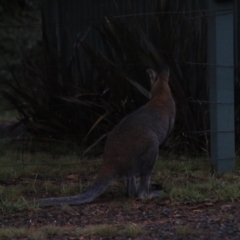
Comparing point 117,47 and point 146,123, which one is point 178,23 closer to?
point 117,47

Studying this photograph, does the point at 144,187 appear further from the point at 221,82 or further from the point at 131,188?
the point at 221,82

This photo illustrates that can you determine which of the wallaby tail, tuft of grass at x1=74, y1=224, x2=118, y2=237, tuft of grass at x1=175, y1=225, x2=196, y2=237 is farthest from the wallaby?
tuft of grass at x1=175, y1=225, x2=196, y2=237

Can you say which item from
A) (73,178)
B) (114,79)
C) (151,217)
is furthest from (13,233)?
(114,79)

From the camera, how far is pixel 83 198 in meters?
7.12

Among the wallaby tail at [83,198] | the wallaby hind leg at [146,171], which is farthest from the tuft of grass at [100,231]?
the wallaby hind leg at [146,171]

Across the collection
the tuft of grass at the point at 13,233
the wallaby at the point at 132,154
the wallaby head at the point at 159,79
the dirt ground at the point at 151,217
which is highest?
the wallaby head at the point at 159,79

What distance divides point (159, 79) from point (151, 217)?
1904mm

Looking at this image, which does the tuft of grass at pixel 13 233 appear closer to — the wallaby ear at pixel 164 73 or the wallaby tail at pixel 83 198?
the wallaby tail at pixel 83 198

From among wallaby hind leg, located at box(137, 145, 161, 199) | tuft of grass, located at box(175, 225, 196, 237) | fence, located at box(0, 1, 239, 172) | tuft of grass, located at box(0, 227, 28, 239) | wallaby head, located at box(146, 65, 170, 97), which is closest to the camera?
tuft of grass, located at box(175, 225, 196, 237)

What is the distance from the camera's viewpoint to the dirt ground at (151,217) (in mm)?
6051

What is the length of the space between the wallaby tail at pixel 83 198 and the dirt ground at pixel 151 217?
0.05 m

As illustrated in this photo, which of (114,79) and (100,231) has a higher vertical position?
(114,79)

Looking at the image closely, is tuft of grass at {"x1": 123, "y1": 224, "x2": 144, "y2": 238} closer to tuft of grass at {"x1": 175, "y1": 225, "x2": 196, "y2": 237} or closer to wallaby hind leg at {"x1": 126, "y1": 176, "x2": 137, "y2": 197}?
tuft of grass at {"x1": 175, "y1": 225, "x2": 196, "y2": 237}

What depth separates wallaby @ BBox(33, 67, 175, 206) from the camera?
23.4ft
